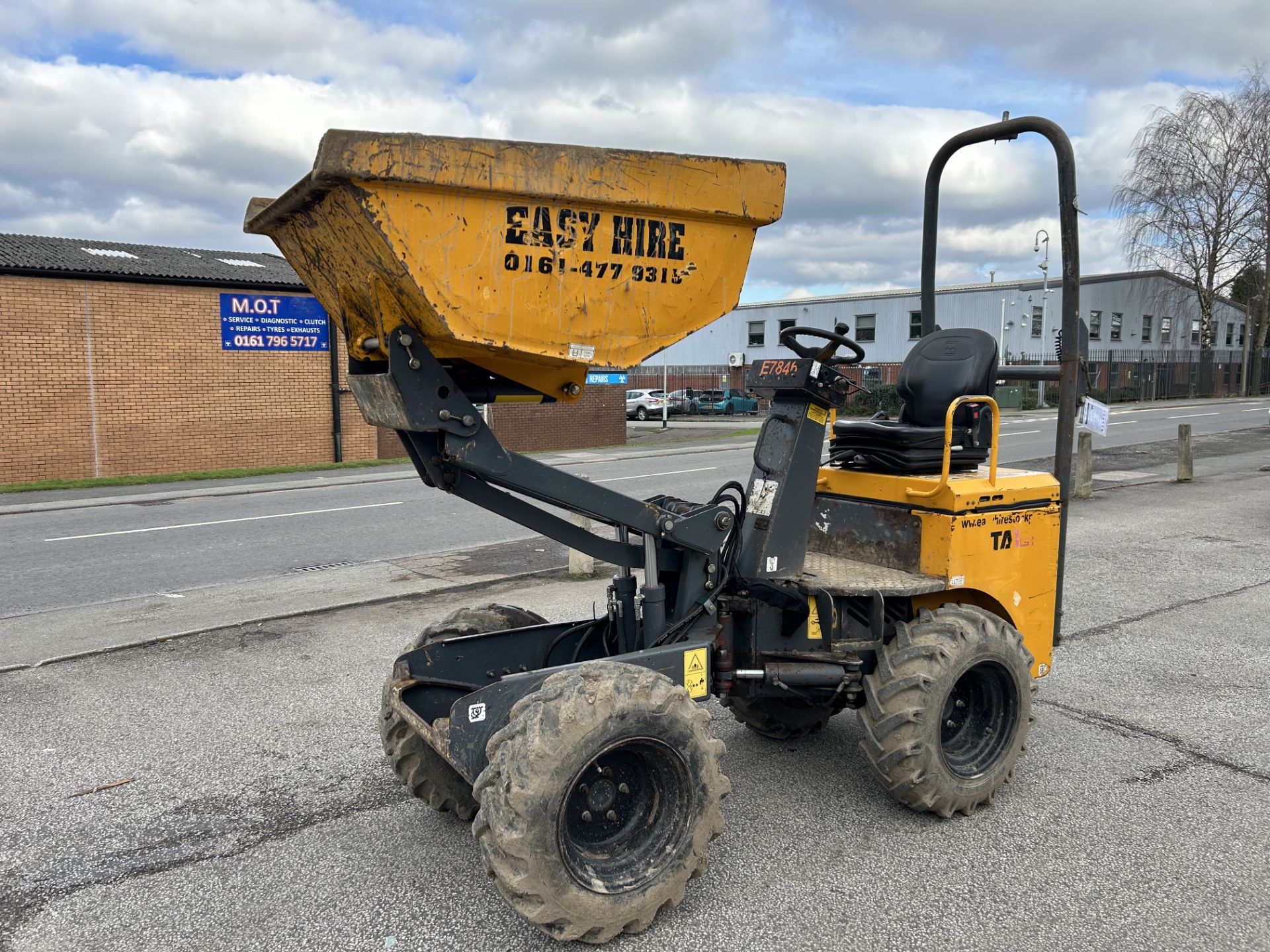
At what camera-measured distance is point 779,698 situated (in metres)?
4.66

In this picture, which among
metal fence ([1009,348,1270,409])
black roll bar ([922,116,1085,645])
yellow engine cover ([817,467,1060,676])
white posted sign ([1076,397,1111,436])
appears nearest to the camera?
yellow engine cover ([817,467,1060,676])

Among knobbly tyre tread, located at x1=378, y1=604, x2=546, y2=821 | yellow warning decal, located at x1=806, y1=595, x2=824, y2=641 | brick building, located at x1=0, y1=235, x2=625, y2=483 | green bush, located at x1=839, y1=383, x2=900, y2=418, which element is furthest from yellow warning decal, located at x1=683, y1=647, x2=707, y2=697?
green bush, located at x1=839, y1=383, x2=900, y2=418

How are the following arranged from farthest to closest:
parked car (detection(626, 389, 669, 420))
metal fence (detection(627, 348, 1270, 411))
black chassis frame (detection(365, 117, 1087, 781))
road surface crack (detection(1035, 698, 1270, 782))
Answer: metal fence (detection(627, 348, 1270, 411))
parked car (detection(626, 389, 669, 420))
road surface crack (detection(1035, 698, 1270, 782))
black chassis frame (detection(365, 117, 1087, 781))

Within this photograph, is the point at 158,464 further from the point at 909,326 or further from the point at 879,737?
the point at 909,326

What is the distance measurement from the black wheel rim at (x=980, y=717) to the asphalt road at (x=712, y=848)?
240 mm

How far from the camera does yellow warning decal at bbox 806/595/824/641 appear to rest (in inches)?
159

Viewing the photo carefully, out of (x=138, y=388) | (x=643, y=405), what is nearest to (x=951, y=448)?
(x=138, y=388)

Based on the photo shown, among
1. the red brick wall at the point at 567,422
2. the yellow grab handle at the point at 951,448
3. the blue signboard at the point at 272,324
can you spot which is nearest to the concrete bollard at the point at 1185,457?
the yellow grab handle at the point at 951,448

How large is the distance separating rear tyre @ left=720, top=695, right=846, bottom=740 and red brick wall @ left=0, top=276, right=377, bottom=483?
60.7 ft

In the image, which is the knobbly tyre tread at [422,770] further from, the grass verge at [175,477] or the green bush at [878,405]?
the green bush at [878,405]

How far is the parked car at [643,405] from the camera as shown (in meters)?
41.2

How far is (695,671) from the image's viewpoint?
142 inches

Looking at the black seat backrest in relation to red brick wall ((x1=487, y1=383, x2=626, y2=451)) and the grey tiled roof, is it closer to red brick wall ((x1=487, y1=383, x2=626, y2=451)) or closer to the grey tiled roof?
the grey tiled roof

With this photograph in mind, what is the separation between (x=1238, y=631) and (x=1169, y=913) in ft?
A: 13.9
